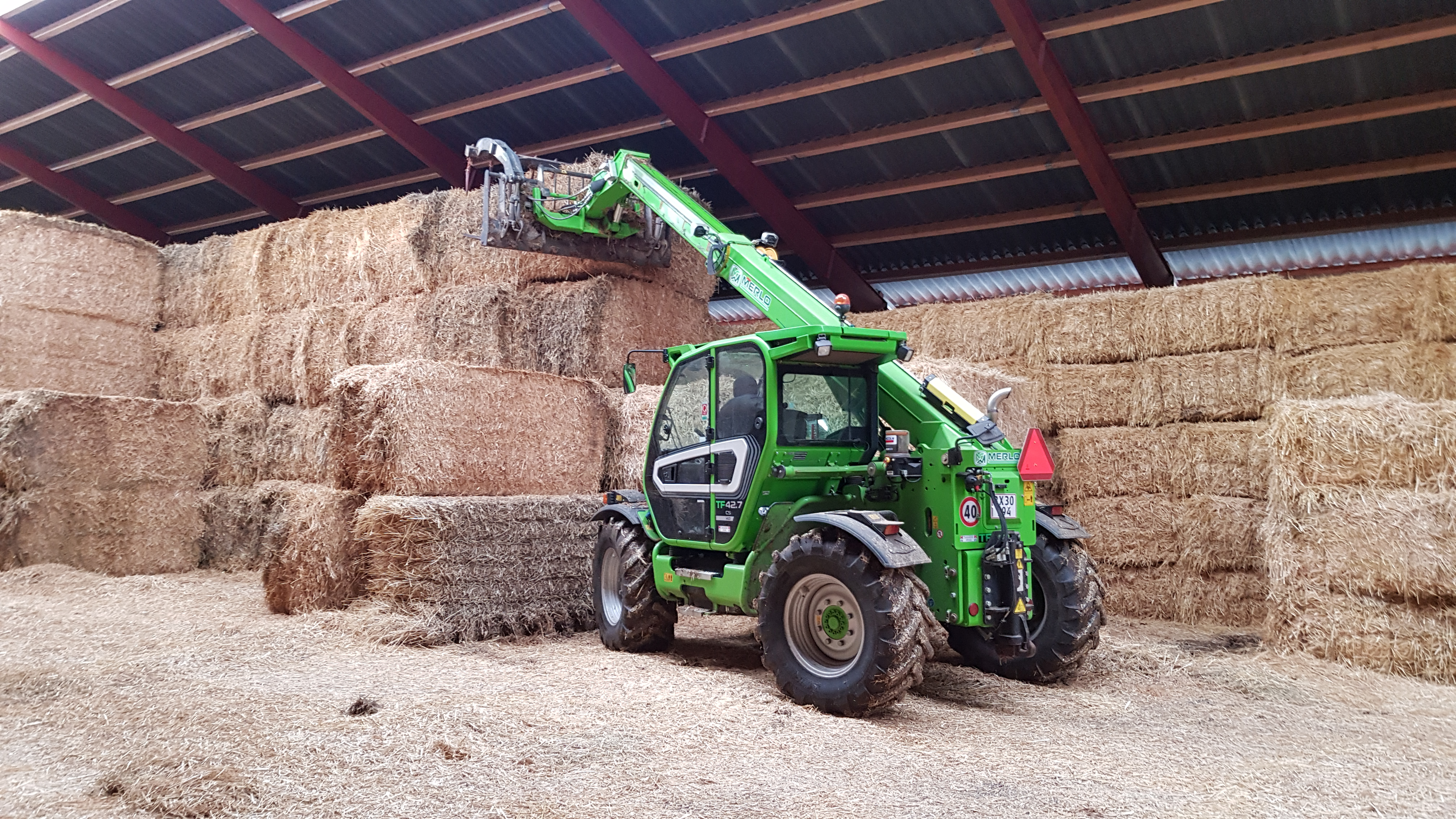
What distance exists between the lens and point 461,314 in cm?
974

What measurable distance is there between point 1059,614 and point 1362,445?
2652 millimetres

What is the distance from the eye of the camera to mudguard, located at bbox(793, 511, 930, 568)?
4.88m

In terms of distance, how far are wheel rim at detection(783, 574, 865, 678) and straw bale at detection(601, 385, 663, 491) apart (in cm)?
314

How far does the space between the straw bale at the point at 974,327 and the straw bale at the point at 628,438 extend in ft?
9.88

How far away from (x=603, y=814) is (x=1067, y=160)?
31.7ft

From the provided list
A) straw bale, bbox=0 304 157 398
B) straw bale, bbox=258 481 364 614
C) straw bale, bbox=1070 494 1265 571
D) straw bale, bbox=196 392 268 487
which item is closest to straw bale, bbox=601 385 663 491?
straw bale, bbox=258 481 364 614

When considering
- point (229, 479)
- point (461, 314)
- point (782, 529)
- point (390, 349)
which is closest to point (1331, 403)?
point (782, 529)

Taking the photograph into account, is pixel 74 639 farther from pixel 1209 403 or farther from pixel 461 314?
pixel 1209 403

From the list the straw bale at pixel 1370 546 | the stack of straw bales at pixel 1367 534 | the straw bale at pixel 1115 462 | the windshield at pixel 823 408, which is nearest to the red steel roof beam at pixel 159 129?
the straw bale at pixel 1115 462

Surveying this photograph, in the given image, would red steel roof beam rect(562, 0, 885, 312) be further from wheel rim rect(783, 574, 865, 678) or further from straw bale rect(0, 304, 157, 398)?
wheel rim rect(783, 574, 865, 678)

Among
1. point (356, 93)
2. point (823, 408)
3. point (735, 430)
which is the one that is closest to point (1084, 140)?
point (823, 408)

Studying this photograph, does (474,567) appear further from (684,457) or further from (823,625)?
(823,625)

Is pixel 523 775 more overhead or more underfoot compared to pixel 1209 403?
more underfoot

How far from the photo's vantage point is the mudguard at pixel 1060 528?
19.5 feet
